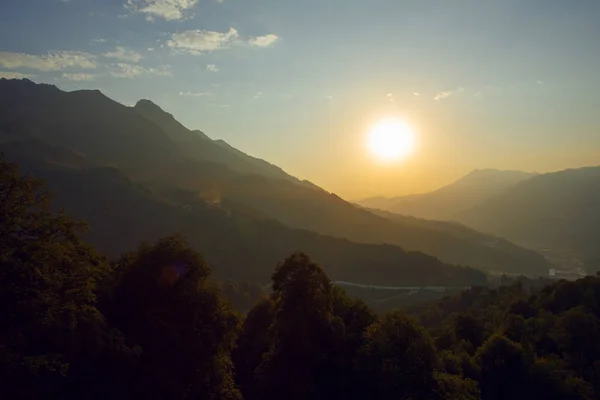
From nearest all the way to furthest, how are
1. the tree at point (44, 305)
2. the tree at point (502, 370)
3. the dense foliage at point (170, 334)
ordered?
the tree at point (44, 305) < the dense foliage at point (170, 334) < the tree at point (502, 370)

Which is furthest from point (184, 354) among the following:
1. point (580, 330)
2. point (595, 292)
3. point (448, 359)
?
point (595, 292)

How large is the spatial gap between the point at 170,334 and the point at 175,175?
14757 centimetres

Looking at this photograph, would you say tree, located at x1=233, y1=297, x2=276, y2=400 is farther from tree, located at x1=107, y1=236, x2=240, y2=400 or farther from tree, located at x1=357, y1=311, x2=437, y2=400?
tree, located at x1=107, y1=236, x2=240, y2=400

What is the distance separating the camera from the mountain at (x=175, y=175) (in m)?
131

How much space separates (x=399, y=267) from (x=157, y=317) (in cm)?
9621

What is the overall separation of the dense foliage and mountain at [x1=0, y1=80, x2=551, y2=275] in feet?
327

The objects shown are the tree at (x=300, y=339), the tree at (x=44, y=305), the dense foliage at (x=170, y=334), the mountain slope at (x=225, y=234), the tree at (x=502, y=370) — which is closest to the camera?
the tree at (x=44, y=305)

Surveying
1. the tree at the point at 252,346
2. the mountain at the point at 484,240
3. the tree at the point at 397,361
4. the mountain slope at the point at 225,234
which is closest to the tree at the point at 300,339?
the tree at the point at 397,361

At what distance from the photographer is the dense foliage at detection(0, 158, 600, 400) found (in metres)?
9.02

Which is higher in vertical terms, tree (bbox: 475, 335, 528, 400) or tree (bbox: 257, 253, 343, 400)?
tree (bbox: 257, 253, 343, 400)

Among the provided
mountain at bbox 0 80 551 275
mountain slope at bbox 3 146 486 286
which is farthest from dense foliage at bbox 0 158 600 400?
mountain at bbox 0 80 551 275

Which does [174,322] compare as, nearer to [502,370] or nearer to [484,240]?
[502,370]

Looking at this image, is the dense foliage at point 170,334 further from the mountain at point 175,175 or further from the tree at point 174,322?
the mountain at point 175,175

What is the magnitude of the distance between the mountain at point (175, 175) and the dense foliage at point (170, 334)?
99690mm
